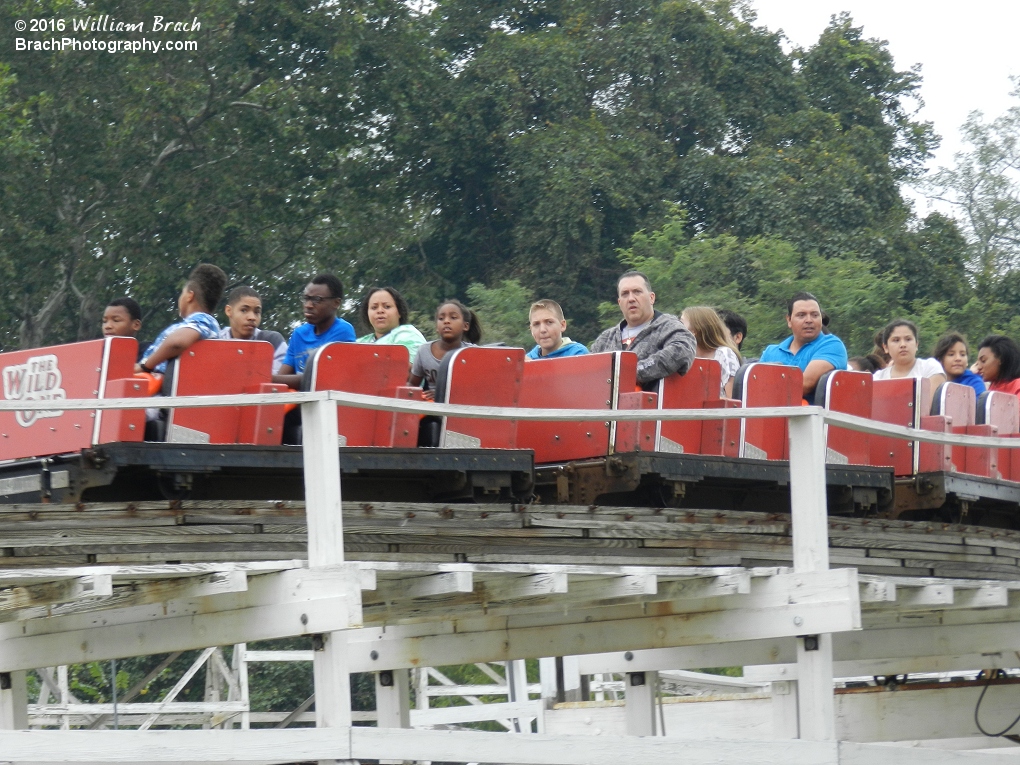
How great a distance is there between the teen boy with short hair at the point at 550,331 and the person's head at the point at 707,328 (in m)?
0.80

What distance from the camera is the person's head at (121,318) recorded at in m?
7.66

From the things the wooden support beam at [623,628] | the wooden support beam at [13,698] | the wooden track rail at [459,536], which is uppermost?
the wooden track rail at [459,536]

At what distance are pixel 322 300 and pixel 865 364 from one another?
425 cm

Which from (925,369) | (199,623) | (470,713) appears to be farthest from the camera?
(470,713)

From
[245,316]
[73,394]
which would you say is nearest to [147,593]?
[73,394]

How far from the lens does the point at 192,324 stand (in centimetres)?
702

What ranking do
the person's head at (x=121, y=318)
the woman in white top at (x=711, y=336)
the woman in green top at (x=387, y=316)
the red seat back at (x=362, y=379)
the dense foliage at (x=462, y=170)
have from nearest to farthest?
the red seat back at (x=362, y=379) < the person's head at (x=121, y=318) < the woman in green top at (x=387, y=316) < the woman in white top at (x=711, y=336) < the dense foliage at (x=462, y=170)

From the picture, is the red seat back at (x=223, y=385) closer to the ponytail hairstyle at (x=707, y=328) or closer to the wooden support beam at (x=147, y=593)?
the wooden support beam at (x=147, y=593)

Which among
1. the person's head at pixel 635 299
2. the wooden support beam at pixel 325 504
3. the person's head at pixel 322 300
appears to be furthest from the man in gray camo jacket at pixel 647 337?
the wooden support beam at pixel 325 504

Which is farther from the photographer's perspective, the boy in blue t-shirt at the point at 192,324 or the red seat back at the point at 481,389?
the red seat back at the point at 481,389

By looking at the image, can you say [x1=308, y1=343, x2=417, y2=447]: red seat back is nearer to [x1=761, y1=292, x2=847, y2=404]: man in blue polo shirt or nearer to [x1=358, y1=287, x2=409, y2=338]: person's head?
[x1=358, y1=287, x2=409, y2=338]: person's head

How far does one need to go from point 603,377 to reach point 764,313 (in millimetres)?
16893

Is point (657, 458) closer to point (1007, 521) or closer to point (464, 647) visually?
point (464, 647)

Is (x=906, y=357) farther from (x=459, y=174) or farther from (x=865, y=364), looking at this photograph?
(x=459, y=174)
